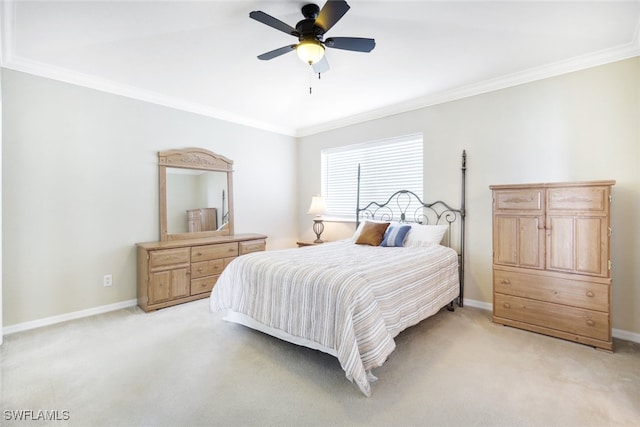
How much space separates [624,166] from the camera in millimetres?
2723

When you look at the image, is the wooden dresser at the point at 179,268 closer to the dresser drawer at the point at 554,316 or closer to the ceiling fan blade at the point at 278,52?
the ceiling fan blade at the point at 278,52

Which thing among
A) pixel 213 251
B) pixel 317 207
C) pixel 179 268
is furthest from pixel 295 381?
pixel 317 207

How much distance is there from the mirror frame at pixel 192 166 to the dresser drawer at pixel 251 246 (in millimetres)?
467

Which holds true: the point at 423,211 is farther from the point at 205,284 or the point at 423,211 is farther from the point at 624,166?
the point at 205,284

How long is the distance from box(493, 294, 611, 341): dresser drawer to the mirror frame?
3761 millimetres

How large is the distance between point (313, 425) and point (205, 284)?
2.68 meters

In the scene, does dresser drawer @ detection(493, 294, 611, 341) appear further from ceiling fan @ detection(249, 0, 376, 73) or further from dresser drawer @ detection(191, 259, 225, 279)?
Answer: dresser drawer @ detection(191, 259, 225, 279)

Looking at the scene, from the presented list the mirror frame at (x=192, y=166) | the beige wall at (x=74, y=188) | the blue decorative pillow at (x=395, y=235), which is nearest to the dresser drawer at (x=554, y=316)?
the blue decorative pillow at (x=395, y=235)

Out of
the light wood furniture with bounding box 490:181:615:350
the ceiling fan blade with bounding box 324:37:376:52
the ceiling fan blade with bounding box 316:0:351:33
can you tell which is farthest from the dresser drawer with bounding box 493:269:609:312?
the ceiling fan blade with bounding box 316:0:351:33

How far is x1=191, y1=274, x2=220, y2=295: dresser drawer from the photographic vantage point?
12.4 ft

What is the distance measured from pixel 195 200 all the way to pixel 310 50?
2.86 metres

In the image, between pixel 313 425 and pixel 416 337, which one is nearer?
pixel 313 425

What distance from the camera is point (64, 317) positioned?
3.17 meters

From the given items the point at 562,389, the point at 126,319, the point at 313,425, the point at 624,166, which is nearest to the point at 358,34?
the point at 624,166
